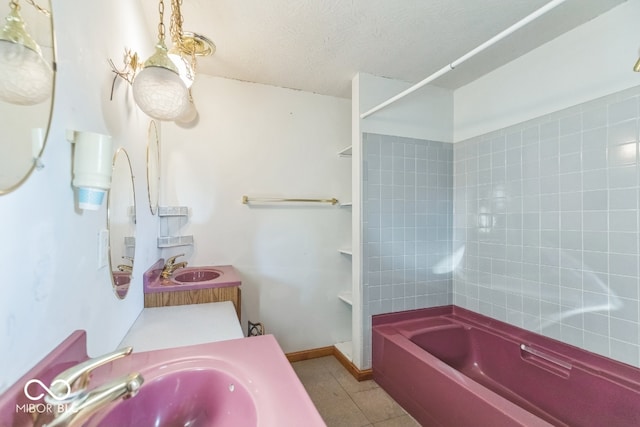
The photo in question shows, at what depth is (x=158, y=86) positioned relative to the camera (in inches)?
42.3

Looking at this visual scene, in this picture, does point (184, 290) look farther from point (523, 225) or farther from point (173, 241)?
point (523, 225)

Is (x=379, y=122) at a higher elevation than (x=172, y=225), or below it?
higher

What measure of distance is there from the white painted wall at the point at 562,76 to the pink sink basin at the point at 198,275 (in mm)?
2378

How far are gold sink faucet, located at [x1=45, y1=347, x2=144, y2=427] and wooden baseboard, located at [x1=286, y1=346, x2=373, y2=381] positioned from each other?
1977 millimetres

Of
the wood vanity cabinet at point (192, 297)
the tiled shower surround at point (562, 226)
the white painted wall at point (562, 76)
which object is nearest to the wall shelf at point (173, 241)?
the wood vanity cabinet at point (192, 297)

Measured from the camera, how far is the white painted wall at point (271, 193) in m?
2.24

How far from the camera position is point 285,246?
249 centimetres

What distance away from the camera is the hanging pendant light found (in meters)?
1.06

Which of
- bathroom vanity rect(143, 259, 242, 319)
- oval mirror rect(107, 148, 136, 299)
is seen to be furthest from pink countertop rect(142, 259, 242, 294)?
oval mirror rect(107, 148, 136, 299)

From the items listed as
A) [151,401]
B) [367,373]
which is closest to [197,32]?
[151,401]

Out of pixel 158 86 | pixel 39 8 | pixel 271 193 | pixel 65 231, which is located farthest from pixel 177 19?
pixel 271 193

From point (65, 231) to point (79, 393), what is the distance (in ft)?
1.44

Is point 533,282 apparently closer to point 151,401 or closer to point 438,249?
point 438,249

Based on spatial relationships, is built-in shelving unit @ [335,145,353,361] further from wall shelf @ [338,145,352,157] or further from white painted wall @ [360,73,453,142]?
white painted wall @ [360,73,453,142]
